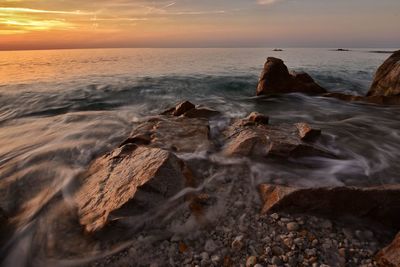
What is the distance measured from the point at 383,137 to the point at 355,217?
5.18 m

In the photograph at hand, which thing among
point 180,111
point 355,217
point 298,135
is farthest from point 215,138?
point 355,217

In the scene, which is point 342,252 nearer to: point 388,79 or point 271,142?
point 271,142

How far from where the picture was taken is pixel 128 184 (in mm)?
4418

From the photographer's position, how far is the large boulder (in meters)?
5.85

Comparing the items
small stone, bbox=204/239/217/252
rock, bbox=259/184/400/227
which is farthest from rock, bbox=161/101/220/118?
small stone, bbox=204/239/217/252

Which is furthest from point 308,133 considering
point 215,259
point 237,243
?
point 215,259

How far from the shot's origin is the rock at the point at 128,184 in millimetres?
4113

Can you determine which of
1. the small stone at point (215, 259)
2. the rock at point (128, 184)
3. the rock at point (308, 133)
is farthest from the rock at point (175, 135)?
the small stone at point (215, 259)

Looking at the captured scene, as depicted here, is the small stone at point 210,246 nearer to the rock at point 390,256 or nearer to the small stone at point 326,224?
the small stone at point 326,224

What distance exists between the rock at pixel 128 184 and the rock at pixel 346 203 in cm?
156

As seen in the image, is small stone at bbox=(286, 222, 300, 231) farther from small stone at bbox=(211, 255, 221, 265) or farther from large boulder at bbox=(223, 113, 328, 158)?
large boulder at bbox=(223, 113, 328, 158)

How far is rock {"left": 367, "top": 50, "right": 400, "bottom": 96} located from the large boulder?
7069mm

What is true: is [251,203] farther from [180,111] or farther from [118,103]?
Answer: [118,103]

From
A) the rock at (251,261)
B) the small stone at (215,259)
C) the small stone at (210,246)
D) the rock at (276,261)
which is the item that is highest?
the rock at (276,261)
